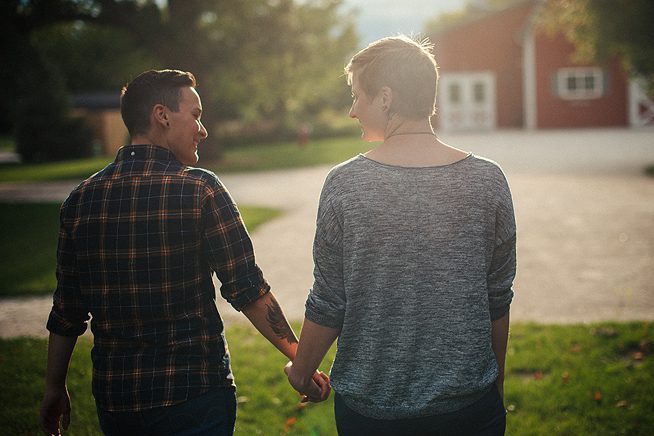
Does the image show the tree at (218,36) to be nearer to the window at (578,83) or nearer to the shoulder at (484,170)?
the window at (578,83)

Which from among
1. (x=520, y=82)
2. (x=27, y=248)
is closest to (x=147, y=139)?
(x=27, y=248)

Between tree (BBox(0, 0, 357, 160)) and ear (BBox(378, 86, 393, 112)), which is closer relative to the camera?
ear (BBox(378, 86, 393, 112))

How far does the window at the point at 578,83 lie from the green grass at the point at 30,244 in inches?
1104

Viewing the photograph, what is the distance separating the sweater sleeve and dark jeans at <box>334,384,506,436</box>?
0.27 metres

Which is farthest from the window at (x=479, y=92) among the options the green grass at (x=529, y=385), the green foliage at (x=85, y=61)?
the green grass at (x=529, y=385)

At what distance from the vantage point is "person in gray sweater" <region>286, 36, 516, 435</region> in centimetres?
204

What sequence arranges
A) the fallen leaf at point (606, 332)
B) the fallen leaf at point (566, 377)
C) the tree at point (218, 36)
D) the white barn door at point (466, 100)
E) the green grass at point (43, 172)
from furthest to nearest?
the white barn door at point (466, 100) → the green grass at point (43, 172) → the tree at point (218, 36) → the fallen leaf at point (606, 332) → the fallen leaf at point (566, 377)

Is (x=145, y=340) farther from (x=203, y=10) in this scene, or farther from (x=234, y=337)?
(x=203, y=10)

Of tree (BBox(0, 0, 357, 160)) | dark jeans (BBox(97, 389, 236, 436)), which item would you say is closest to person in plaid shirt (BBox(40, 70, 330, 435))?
dark jeans (BBox(97, 389, 236, 436))

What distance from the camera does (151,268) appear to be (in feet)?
7.32

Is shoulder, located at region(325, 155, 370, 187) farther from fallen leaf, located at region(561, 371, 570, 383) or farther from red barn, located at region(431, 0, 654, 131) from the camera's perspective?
red barn, located at region(431, 0, 654, 131)

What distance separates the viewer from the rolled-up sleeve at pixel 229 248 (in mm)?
2264

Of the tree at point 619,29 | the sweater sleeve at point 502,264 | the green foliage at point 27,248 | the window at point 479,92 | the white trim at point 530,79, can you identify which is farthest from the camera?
the window at point 479,92

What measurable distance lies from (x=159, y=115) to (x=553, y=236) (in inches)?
345
